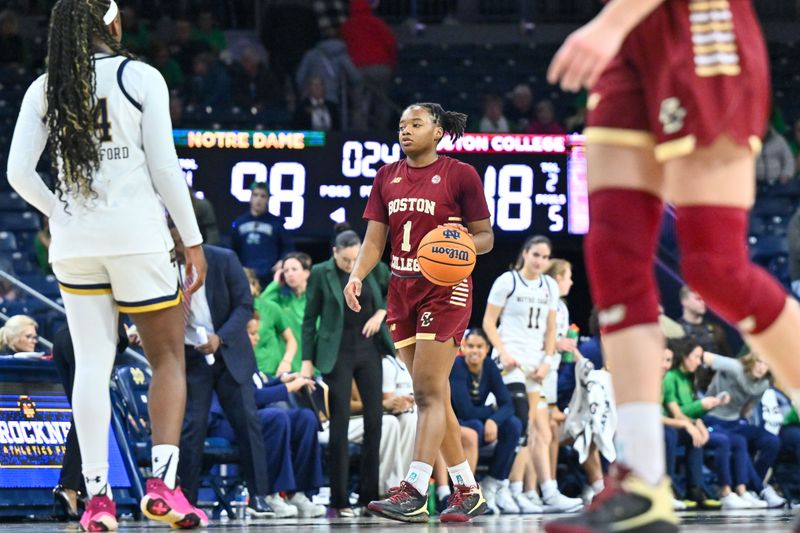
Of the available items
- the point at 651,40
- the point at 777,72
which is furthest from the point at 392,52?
the point at 651,40

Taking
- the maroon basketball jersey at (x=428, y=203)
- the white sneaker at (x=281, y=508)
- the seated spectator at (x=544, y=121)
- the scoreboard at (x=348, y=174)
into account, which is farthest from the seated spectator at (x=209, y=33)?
the maroon basketball jersey at (x=428, y=203)

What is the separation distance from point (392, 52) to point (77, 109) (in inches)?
505

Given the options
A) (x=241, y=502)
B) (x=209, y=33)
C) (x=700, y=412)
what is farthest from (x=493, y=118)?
(x=241, y=502)

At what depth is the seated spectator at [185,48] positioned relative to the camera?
18.6 metres

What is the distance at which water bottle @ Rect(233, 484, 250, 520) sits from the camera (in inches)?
423

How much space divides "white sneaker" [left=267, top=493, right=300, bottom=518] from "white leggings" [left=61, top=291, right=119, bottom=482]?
4.41 metres

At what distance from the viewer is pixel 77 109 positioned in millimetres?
5590

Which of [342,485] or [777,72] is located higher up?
[777,72]

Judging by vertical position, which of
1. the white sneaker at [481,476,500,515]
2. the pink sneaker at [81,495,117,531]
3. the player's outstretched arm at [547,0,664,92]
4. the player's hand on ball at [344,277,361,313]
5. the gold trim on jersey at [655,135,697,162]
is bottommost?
the white sneaker at [481,476,500,515]

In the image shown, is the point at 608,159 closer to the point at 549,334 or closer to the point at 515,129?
the point at 549,334

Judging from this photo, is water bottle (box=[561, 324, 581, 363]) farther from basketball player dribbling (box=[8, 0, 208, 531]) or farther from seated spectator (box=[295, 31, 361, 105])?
basketball player dribbling (box=[8, 0, 208, 531])

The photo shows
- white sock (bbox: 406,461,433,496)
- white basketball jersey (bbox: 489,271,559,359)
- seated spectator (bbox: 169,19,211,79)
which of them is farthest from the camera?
seated spectator (bbox: 169,19,211,79)

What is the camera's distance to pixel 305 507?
10289 mm

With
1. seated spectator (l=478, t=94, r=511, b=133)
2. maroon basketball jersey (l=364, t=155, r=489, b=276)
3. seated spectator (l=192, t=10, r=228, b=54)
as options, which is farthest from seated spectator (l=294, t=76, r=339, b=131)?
maroon basketball jersey (l=364, t=155, r=489, b=276)
